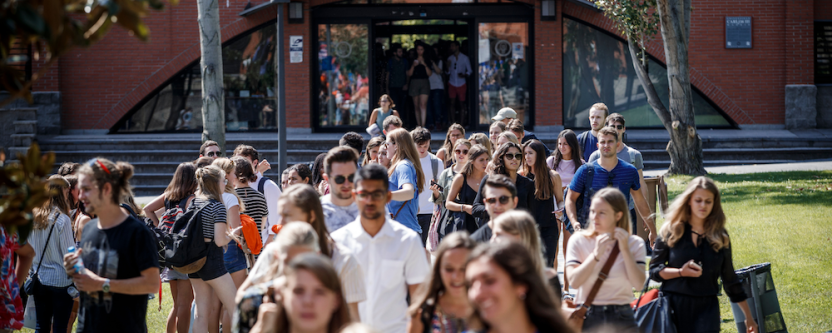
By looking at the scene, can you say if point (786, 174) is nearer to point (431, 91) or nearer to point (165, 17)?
point (431, 91)

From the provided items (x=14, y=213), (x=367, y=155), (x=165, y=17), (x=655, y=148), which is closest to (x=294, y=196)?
(x=14, y=213)

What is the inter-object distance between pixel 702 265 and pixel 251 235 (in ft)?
12.3

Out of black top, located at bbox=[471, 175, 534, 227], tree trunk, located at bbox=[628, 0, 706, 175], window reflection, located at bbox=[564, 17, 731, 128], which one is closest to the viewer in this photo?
black top, located at bbox=[471, 175, 534, 227]

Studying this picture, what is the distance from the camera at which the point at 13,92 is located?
2.51m

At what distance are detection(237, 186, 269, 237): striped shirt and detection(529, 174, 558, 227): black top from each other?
2.55m

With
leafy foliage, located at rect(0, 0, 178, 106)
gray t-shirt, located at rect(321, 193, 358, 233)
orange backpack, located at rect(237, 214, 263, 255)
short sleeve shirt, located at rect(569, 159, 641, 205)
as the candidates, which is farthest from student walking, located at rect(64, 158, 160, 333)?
short sleeve shirt, located at rect(569, 159, 641, 205)

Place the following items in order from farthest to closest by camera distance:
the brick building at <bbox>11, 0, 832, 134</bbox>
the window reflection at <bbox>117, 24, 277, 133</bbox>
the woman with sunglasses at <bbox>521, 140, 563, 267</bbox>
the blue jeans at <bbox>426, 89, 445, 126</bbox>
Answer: the window reflection at <bbox>117, 24, 277, 133</bbox>, the blue jeans at <bbox>426, 89, 445, 126</bbox>, the brick building at <bbox>11, 0, 832, 134</bbox>, the woman with sunglasses at <bbox>521, 140, 563, 267</bbox>

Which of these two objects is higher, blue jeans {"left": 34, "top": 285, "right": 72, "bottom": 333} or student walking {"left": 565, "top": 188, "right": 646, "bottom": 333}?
student walking {"left": 565, "top": 188, "right": 646, "bottom": 333}

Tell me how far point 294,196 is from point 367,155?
432cm

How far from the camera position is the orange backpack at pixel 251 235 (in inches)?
267

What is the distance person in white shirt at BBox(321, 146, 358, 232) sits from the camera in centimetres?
530

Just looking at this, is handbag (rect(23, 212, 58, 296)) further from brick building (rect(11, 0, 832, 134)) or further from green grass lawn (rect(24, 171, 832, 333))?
brick building (rect(11, 0, 832, 134))

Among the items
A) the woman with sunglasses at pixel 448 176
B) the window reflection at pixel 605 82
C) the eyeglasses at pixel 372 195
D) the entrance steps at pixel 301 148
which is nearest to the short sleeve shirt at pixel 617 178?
the woman with sunglasses at pixel 448 176

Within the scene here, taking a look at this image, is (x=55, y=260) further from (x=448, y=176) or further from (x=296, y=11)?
(x=296, y=11)
